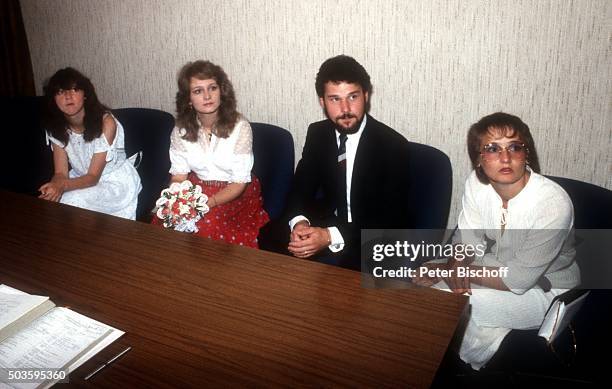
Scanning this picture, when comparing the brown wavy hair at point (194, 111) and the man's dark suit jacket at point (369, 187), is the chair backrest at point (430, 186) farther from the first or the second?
the brown wavy hair at point (194, 111)

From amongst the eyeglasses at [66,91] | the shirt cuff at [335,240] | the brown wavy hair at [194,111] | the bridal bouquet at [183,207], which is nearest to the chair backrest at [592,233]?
the shirt cuff at [335,240]

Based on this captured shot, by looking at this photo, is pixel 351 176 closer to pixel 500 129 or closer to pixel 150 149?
pixel 500 129

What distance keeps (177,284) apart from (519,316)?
1.22 meters

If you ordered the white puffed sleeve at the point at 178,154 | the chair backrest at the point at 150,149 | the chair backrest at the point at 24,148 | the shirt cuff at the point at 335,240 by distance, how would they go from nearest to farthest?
the shirt cuff at the point at 335,240 < the white puffed sleeve at the point at 178,154 < the chair backrest at the point at 150,149 < the chair backrest at the point at 24,148

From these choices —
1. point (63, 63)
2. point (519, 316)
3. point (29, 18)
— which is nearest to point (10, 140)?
point (63, 63)

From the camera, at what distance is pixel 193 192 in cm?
235

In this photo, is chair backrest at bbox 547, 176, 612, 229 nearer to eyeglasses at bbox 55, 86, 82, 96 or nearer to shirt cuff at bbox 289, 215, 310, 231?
shirt cuff at bbox 289, 215, 310, 231

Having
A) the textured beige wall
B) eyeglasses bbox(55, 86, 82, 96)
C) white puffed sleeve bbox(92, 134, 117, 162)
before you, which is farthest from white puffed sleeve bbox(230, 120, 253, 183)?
eyeglasses bbox(55, 86, 82, 96)

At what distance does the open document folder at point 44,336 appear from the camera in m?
1.22

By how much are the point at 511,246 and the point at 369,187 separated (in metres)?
0.67

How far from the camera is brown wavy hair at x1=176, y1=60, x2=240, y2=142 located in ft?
8.65

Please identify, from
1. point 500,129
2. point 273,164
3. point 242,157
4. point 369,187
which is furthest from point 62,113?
point 500,129

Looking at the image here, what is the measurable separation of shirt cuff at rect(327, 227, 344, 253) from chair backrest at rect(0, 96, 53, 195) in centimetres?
217

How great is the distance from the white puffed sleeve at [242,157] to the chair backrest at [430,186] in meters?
0.89
